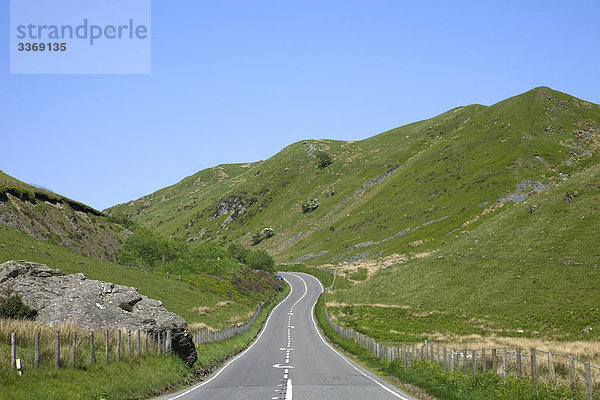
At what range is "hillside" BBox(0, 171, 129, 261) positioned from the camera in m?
88.9

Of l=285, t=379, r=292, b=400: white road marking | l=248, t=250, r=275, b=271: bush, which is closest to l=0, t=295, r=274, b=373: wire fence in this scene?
l=285, t=379, r=292, b=400: white road marking

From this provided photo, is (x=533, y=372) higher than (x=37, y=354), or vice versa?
(x=37, y=354)

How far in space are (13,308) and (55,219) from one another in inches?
3295

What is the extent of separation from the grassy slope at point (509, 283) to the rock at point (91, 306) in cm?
3494

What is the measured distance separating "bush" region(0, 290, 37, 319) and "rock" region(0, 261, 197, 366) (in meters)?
0.76

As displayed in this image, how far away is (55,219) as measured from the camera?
102500 mm

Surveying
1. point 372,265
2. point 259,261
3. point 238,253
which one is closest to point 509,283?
point 372,265

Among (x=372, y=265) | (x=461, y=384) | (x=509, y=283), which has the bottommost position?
(x=509, y=283)

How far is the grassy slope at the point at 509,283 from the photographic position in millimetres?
61312

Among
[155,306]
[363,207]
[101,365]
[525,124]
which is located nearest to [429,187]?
[363,207]

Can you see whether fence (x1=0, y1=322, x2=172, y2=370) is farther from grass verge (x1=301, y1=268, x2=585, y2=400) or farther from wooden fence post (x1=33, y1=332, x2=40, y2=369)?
grass verge (x1=301, y1=268, x2=585, y2=400)

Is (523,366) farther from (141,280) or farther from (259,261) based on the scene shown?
(259,261)

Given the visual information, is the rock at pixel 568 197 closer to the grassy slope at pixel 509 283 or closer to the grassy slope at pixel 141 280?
the grassy slope at pixel 509 283

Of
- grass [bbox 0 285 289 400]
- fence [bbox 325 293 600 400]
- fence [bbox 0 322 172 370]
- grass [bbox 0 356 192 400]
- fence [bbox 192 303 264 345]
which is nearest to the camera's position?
grass [bbox 0 356 192 400]
